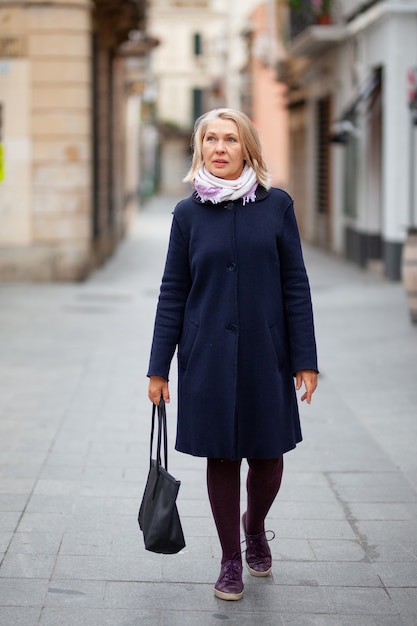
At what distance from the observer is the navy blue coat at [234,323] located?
14.9 feet

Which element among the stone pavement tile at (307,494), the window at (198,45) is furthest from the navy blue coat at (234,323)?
the window at (198,45)

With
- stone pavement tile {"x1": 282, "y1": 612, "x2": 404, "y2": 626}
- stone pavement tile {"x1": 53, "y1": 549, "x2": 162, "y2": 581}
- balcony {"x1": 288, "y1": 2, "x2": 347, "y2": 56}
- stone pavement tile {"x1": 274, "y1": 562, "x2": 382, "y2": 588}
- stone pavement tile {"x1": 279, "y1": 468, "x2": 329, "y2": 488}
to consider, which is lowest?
stone pavement tile {"x1": 282, "y1": 612, "x2": 404, "y2": 626}

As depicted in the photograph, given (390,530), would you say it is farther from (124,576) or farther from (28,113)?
(28,113)

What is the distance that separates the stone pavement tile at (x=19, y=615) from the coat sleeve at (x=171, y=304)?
0.98 metres

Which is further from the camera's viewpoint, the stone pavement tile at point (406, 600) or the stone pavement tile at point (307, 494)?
the stone pavement tile at point (307, 494)

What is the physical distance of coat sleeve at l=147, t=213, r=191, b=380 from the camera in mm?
4629

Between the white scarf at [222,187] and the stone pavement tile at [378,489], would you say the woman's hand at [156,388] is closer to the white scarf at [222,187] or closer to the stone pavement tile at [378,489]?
the white scarf at [222,187]

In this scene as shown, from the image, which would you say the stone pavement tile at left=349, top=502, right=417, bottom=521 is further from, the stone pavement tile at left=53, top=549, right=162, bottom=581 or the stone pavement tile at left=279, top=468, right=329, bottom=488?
the stone pavement tile at left=53, top=549, right=162, bottom=581

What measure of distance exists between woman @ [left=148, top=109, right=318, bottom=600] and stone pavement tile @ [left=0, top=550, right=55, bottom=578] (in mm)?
749

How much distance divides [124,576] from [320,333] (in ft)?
26.0

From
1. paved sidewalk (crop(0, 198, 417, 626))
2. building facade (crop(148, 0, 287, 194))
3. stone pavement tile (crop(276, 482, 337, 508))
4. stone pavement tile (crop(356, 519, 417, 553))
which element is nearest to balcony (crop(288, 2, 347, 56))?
paved sidewalk (crop(0, 198, 417, 626))

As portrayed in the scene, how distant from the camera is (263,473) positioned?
187 inches

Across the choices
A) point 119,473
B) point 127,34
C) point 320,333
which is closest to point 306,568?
point 119,473

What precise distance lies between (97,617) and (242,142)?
1815mm
